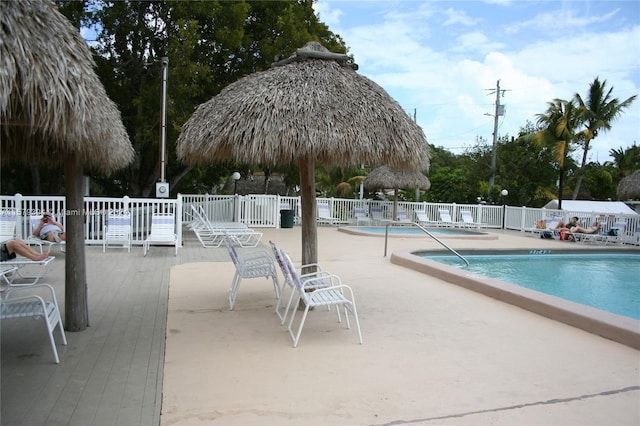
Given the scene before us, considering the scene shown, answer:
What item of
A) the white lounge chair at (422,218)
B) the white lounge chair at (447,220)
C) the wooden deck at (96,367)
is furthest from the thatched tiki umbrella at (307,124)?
the white lounge chair at (447,220)

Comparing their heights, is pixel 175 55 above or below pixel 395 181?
above

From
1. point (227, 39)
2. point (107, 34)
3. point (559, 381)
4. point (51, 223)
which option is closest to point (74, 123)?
point (559, 381)

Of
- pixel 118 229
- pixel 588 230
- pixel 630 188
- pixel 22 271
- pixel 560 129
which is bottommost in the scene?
pixel 22 271

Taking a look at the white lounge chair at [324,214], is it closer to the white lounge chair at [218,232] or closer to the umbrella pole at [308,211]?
the white lounge chair at [218,232]

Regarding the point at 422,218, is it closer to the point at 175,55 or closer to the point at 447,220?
the point at 447,220

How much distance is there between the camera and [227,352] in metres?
4.09

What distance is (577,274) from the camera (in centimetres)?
1024

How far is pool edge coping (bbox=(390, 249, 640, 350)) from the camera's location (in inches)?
181

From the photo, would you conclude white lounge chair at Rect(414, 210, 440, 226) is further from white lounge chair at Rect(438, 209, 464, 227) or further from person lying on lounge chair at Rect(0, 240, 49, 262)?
person lying on lounge chair at Rect(0, 240, 49, 262)

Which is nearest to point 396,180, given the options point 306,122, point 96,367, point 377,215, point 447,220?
point 377,215

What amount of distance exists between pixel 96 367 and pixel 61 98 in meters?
2.07

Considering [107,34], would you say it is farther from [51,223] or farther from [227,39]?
[51,223]

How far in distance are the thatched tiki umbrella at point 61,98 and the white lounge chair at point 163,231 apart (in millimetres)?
5426

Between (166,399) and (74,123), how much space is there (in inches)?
79.6
